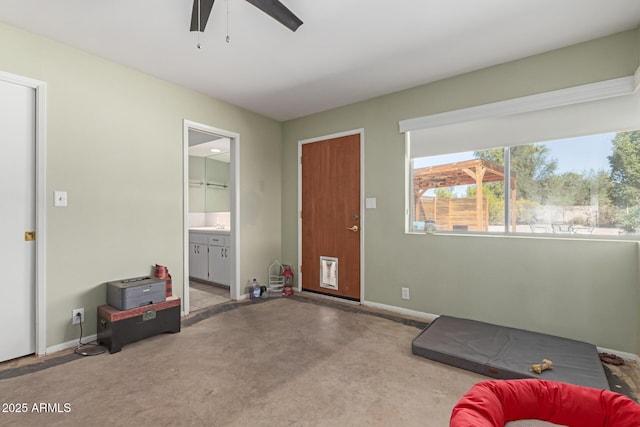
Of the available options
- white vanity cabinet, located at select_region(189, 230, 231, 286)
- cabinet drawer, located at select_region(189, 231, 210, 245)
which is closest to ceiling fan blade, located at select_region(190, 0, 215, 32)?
white vanity cabinet, located at select_region(189, 230, 231, 286)

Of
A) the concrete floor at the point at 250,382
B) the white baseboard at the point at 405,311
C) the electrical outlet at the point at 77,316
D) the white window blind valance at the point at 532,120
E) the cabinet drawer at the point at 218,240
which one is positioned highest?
the white window blind valance at the point at 532,120

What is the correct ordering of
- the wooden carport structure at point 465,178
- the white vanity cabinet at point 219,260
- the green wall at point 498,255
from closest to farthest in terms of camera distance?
1. the green wall at point 498,255
2. the wooden carport structure at point 465,178
3. the white vanity cabinet at point 219,260

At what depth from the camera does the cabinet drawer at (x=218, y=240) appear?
445 centimetres

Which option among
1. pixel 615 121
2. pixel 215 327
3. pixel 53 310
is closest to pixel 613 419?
pixel 615 121

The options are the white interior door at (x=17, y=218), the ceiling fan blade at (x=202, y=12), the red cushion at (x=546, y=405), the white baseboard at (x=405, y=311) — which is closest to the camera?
the red cushion at (x=546, y=405)

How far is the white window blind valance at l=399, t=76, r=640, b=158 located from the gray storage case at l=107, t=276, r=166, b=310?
2948 millimetres

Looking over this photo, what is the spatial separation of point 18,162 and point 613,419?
3893 millimetres

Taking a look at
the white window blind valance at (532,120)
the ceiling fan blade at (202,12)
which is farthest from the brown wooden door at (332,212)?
the ceiling fan blade at (202,12)

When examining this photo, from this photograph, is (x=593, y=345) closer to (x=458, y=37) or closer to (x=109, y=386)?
(x=458, y=37)

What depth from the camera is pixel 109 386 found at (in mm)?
1976

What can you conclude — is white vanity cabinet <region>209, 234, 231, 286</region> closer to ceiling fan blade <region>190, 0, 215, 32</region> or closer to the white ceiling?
the white ceiling

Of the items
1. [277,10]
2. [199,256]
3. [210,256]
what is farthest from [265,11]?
[199,256]

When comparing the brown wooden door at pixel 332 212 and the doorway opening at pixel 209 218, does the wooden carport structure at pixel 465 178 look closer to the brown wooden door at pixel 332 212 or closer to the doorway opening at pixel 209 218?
the brown wooden door at pixel 332 212

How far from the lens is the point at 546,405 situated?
1.37 metres
